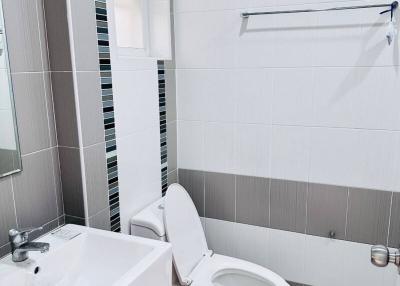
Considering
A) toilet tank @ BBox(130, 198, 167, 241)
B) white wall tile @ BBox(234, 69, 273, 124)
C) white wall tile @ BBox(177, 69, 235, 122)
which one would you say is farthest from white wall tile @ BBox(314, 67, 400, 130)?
toilet tank @ BBox(130, 198, 167, 241)

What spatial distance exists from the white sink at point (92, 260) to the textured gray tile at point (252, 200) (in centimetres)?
78

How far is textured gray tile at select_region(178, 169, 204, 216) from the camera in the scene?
209cm

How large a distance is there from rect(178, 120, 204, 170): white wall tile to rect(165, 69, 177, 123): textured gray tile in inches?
3.3

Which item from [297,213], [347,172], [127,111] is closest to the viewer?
[127,111]

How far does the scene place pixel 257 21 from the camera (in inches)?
70.2

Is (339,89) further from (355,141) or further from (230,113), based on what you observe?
(230,113)

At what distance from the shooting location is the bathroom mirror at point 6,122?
1193mm

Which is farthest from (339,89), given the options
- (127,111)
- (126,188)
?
(126,188)

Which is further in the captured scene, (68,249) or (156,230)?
(156,230)

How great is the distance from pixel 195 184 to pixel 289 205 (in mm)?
543

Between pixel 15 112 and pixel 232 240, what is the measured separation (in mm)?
1341

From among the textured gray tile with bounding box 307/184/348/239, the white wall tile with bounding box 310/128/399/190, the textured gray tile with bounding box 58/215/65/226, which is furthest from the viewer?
the textured gray tile with bounding box 307/184/348/239

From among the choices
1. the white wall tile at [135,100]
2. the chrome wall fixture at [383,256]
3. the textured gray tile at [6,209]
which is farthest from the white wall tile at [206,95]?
the chrome wall fixture at [383,256]

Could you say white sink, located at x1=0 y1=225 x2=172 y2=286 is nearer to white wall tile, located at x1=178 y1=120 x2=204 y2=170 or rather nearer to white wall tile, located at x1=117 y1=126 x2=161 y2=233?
white wall tile, located at x1=117 y1=126 x2=161 y2=233
